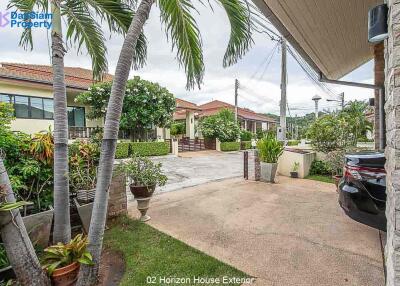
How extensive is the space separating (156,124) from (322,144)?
34.2ft

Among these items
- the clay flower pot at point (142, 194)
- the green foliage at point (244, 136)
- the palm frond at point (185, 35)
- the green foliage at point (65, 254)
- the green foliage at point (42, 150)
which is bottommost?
the green foliage at point (65, 254)

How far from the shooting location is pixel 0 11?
3.35 m

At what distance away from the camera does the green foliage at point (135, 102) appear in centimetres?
1383

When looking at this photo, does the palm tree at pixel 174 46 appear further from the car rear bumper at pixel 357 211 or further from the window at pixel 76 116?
the window at pixel 76 116

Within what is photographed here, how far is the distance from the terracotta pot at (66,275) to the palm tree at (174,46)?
4.6 inches

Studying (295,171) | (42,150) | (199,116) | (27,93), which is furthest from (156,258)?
(199,116)

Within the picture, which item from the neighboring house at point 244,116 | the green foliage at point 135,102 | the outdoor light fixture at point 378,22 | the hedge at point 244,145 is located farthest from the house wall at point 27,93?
the neighboring house at point 244,116

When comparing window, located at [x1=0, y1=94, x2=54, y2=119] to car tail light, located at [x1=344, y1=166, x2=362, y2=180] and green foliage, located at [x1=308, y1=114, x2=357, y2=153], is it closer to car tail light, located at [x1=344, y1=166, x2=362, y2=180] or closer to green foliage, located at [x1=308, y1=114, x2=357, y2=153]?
green foliage, located at [x1=308, y1=114, x2=357, y2=153]

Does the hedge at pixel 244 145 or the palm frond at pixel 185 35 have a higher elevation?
the palm frond at pixel 185 35

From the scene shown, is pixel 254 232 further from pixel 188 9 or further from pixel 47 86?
pixel 47 86

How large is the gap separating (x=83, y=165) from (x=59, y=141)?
4.17 feet

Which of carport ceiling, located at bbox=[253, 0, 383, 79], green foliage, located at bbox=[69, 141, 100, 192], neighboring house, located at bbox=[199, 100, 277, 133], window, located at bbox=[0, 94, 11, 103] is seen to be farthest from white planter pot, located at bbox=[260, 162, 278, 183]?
neighboring house, located at bbox=[199, 100, 277, 133]

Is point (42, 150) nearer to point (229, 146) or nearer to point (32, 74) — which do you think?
point (32, 74)

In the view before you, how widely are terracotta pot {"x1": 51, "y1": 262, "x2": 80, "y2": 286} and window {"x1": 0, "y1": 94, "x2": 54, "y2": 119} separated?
14.4 meters
